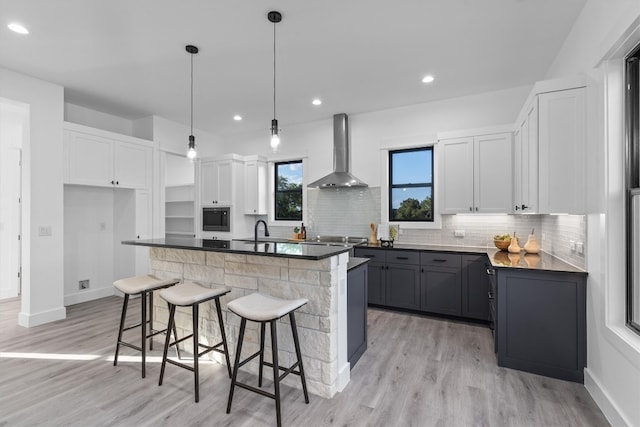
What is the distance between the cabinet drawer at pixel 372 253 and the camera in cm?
421

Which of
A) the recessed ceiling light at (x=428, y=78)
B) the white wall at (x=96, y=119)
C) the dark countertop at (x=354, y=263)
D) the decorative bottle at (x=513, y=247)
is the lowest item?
the dark countertop at (x=354, y=263)

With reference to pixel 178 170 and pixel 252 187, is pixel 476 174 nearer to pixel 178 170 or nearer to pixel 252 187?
pixel 252 187

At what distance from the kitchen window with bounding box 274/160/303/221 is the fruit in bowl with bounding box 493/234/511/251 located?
3.10 metres

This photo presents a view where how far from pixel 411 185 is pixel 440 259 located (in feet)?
4.21

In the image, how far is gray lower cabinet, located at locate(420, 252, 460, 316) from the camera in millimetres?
3760

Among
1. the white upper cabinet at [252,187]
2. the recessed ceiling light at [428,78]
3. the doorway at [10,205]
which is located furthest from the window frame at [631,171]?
the doorway at [10,205]

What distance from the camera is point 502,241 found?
3633 mm

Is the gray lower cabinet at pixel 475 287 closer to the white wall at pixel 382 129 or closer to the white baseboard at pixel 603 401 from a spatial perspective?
the white baseboard at pixel 603 401

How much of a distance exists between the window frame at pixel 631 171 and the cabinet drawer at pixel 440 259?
72.1 inches

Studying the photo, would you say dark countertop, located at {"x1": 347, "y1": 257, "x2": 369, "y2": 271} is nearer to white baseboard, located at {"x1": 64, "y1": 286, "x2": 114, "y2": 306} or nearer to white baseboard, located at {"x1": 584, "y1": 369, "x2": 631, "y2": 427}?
white baseboard, located at {"x1": 584, "y1": 369, "x2": 631, "y2": 427}

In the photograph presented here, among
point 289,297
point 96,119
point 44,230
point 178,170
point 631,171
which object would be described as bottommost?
point 289,297

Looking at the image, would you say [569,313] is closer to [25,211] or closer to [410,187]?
[410,187]

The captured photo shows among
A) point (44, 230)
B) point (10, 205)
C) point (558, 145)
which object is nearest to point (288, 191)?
point (44, 230)

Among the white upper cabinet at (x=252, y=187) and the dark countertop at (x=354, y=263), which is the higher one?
the white upper cabinet at (x=252, y=187)
